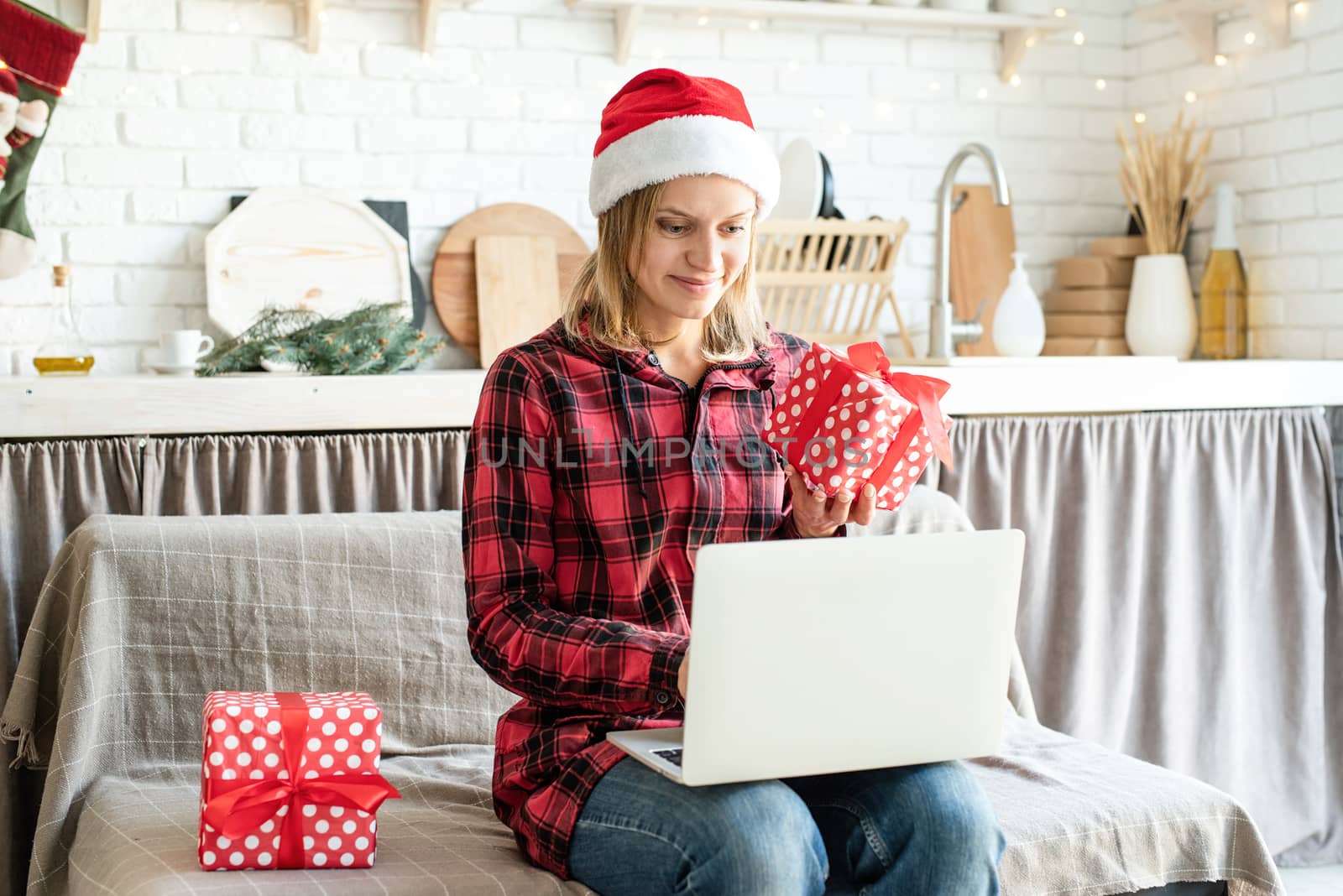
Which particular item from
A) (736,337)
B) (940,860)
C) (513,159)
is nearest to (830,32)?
(513,159)

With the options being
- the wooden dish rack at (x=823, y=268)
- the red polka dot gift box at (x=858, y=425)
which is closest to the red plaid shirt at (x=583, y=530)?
the red polka dot gift box at (x=858, y=425)

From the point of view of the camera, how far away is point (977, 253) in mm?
3471

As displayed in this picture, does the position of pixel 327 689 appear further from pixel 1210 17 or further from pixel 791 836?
pixel 1210 17

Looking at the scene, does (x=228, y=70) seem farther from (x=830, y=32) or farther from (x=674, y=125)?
(x=674, y=125)

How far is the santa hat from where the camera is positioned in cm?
167

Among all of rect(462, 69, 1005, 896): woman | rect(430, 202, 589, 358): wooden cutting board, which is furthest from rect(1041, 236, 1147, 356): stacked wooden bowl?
rect(462, 69, 1005, 896): woman

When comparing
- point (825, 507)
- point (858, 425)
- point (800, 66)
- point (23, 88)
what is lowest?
point (825, 507)

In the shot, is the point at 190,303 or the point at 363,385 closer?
the point at 363,385

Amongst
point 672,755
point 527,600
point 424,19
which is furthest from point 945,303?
point 672,755

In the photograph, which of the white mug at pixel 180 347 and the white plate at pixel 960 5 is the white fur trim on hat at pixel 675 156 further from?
the white plate at pixel 960 5

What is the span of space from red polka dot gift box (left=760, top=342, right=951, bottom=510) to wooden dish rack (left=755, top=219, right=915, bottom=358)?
128 centimetres

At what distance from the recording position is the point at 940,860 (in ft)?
4.67

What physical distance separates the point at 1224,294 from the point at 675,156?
6.94 ft

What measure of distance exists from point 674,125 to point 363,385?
0.96m
